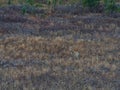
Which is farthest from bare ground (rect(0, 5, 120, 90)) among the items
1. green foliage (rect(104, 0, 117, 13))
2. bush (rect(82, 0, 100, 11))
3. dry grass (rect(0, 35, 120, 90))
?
bush (rect(82, 0, 100, 11))

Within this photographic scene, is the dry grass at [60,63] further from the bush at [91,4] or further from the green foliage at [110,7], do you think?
the bush at [91,4]

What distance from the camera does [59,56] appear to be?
13703 mm

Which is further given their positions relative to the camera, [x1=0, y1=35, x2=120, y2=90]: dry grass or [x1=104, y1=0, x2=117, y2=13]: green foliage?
[x1=104, y1=0, x2=117, y2=13]: green foliage

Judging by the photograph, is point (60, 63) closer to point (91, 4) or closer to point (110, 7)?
point (110, 7)

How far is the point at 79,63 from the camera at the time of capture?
40.4 ft

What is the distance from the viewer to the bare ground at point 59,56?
32.6 feet

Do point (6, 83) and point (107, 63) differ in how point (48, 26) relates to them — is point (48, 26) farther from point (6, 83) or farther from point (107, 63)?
point (6, 83)

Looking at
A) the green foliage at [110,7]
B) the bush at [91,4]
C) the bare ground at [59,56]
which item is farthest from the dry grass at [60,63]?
the bush at [91,4]

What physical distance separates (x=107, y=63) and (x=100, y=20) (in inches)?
458

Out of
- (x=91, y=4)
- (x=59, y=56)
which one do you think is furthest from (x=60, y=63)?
(x=91, y=4)

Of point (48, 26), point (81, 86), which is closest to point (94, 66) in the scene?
point (81, 86)

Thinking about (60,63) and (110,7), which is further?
(110,7)

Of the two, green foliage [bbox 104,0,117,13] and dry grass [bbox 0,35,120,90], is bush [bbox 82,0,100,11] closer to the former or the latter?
green foliage [bbox 104,0,117,13]

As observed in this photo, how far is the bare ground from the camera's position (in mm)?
9924
